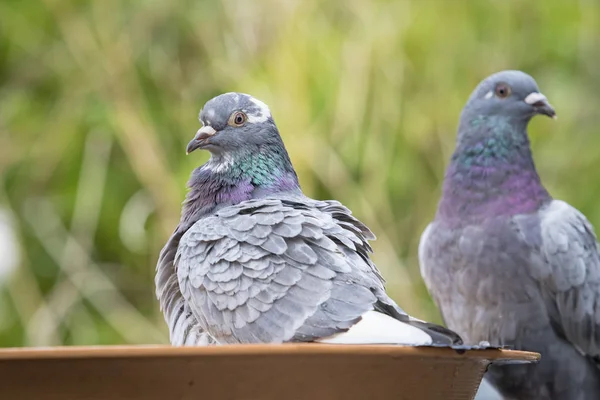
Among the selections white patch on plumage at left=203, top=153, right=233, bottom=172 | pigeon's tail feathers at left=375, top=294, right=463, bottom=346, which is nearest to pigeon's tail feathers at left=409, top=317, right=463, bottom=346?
pigeon's tail feathers at left=375, top=294, right=463, bottom=346

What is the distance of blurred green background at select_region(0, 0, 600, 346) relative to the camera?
4.21 m

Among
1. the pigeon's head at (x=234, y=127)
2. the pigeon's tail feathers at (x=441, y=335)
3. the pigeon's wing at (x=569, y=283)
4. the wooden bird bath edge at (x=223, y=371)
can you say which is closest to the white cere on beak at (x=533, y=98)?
the pigeon's wing at (x=569, y=283)

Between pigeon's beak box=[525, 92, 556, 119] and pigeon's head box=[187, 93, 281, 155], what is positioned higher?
pigeon's beak box=[525, 92, 556, 119]

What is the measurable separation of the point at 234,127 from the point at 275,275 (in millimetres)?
490

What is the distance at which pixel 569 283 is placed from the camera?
103 inches

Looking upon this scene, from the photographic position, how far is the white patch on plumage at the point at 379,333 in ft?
4.30

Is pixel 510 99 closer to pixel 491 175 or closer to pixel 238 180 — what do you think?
pixel 491 175

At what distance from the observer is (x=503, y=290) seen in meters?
2.64

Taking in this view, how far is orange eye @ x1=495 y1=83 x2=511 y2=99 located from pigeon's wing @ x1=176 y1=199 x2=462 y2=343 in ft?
4.62

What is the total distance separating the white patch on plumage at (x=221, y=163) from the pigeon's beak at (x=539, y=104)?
138cm

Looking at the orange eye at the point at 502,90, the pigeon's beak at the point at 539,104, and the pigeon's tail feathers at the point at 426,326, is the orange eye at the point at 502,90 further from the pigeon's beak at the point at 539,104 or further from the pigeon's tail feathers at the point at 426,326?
the pigeon's tail feathers at the point at 426,326

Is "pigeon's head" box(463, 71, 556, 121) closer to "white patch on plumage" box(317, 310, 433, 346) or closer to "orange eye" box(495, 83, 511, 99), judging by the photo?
"orange eye" box(495, 83, 511, 99)

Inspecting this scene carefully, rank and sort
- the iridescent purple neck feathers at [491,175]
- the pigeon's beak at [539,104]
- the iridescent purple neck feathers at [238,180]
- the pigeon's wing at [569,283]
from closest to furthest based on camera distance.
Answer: the iridescent purple neck feathers at [238,180] → the pigeon's wing at [569,283] → the iridescent purple neck feathers at [491,175] → the pigeon's beak at [539,104]

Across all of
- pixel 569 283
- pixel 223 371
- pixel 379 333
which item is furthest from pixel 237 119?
pixel 569 283
